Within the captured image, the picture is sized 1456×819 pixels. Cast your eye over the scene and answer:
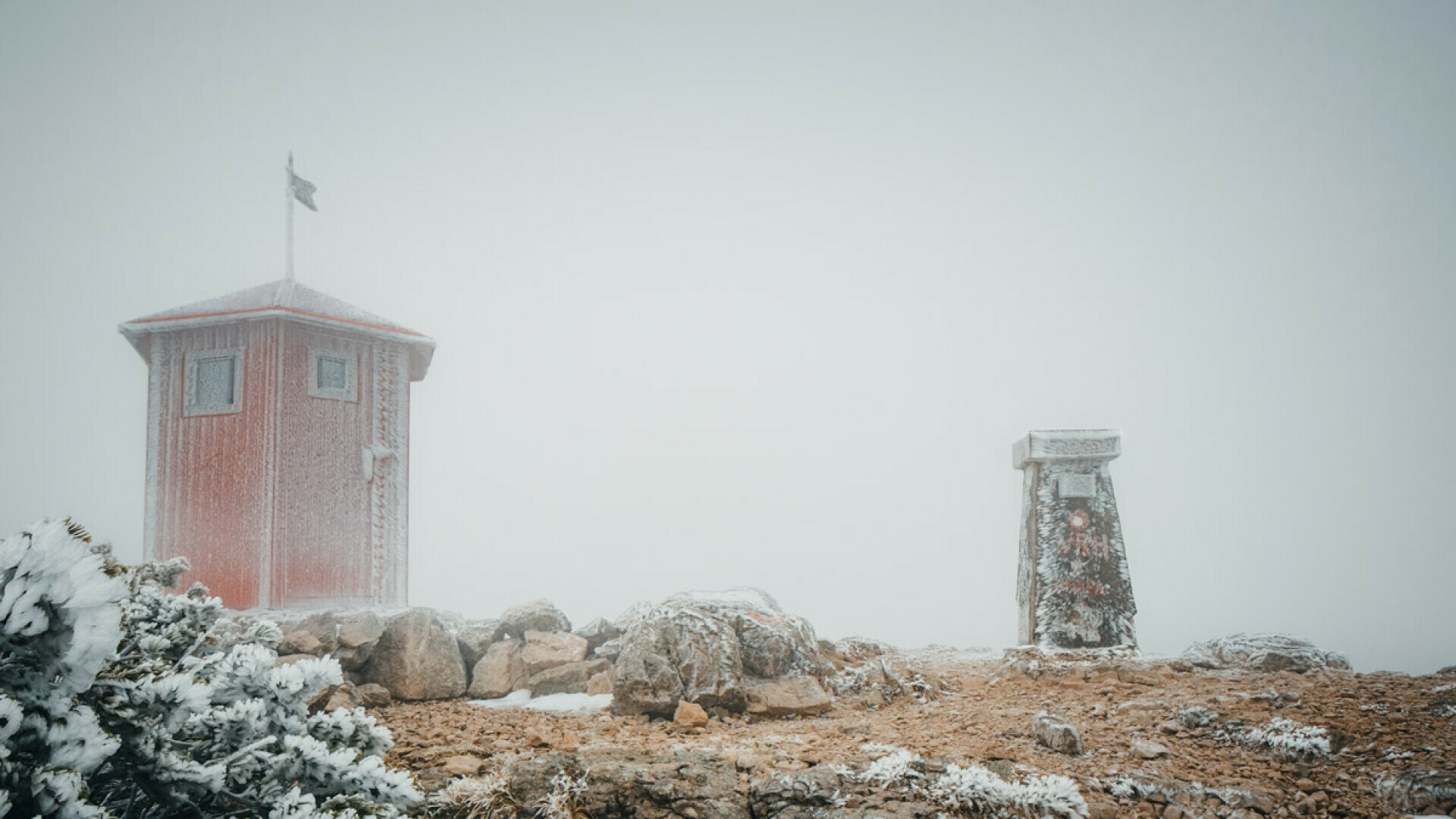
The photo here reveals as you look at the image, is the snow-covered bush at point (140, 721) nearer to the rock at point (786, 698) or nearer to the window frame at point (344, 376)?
the rock at point (786, 698)

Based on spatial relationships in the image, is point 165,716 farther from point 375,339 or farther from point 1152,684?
point 375,339

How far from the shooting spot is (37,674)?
254cm

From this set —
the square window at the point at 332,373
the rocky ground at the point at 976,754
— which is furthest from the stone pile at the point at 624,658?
the square window at the point at 332,373

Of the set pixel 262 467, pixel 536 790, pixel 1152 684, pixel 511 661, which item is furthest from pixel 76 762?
pixel 262 467

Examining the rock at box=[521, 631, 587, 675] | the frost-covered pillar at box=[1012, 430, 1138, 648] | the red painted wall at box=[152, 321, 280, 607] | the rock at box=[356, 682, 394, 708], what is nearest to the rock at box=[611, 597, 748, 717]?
the rock at box=[521, 631, 587, 675]

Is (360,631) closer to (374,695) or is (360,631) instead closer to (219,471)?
(374,695)

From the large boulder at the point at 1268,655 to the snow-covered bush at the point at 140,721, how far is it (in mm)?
9023

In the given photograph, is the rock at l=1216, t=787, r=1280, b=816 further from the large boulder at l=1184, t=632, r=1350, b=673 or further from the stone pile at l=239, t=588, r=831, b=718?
the large boulder at l=1184, t=632, r=1350, b=673

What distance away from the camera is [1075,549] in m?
10.8

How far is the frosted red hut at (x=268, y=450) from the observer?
36.6 feet

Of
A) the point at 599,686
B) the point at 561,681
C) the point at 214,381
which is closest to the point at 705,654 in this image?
the point at 599,686

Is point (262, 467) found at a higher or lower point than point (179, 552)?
higher

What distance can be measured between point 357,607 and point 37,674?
9.85 m

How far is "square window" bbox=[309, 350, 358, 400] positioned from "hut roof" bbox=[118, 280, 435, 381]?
44 cm
